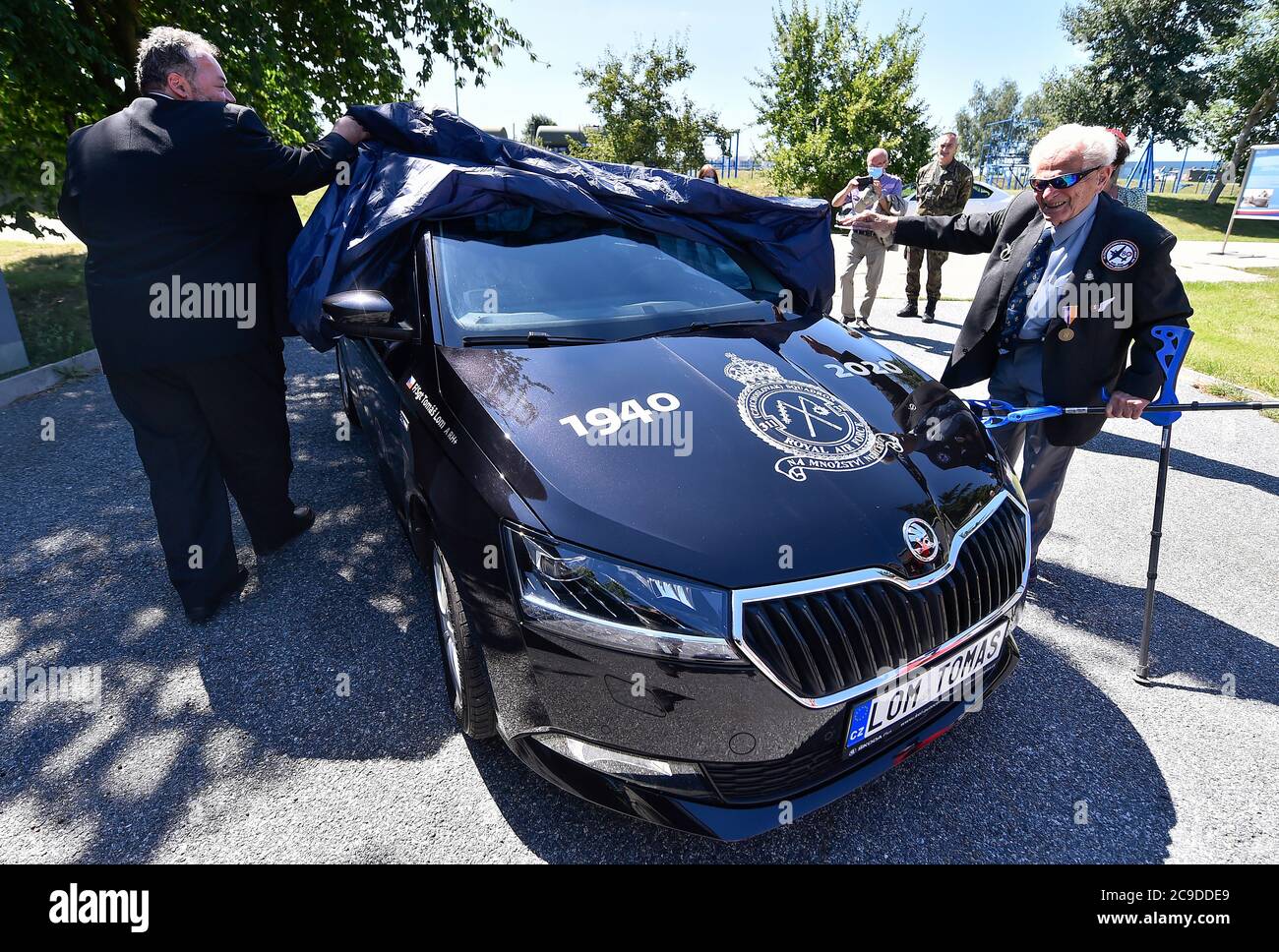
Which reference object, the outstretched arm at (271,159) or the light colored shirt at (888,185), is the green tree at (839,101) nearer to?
the light colored shirt at (888,185)

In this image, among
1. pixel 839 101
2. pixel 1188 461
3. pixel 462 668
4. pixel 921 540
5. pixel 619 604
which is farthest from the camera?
pixel 839 101

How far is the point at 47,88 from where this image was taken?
536 cm

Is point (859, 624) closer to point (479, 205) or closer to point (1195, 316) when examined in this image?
point (479, 205)

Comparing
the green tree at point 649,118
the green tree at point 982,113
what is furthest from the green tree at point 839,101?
the green tree at point 982,113

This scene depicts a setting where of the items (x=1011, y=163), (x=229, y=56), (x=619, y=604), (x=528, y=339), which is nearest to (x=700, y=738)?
(x=619, y=604)

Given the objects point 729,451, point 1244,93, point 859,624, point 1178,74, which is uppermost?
point 1178,74

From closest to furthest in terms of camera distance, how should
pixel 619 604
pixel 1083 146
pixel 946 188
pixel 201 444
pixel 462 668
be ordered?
1. pixel 619 604
2. pixel 462 668
3. pixel 1083 146
4. pixel 201 444
5. pixel 946 188

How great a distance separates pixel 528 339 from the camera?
2.34 m

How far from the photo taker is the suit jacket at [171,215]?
256cm

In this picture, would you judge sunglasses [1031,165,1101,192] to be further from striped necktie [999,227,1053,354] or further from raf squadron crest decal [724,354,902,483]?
raf squadron crest decal [724,354,902,483]

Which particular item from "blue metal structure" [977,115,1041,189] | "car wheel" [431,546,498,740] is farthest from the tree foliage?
"car wheel" [431,546,498,740]

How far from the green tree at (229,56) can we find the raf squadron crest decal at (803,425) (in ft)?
17.8

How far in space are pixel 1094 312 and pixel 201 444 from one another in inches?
143

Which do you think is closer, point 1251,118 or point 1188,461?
point 1188,461
